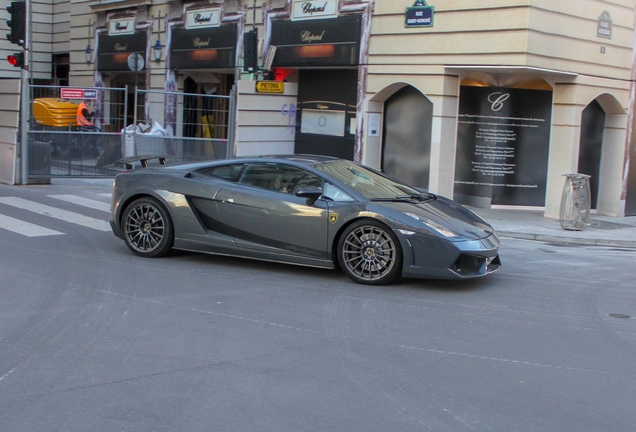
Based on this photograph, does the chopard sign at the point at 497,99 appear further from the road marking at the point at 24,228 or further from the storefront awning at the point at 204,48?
the road marking at the point at 24,228

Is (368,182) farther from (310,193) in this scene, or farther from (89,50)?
(89,50)

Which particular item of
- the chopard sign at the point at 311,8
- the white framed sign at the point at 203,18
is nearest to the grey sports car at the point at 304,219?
the chopard sign at the point at 311,8

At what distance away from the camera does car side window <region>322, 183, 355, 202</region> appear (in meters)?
8.43

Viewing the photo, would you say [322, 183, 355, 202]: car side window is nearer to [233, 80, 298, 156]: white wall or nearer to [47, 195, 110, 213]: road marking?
[47, 195, 110, 213]: road marking

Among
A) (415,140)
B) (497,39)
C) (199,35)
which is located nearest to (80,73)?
(199,35)

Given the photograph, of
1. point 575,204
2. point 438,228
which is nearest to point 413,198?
point 438,228

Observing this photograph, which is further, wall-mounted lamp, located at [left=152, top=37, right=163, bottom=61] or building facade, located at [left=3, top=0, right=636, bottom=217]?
wall-mounted lamp, located at [left=152, top=37, right=163, bottom=61]

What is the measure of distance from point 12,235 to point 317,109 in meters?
11.0

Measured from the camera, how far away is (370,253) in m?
8.24

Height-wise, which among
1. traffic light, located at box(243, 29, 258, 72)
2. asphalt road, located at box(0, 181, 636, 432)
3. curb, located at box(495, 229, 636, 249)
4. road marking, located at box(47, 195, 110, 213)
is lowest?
asphalt road, located at box(0, 181, 636, 432)

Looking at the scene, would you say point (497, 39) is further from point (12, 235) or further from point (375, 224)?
point (12, 235)

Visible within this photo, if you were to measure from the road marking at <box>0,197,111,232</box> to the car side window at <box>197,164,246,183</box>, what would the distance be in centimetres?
278

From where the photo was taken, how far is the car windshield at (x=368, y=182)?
8617 mm

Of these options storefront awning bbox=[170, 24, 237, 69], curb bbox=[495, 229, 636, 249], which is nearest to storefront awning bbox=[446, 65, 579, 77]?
curb bbox=[495, 229, 636, 249]
